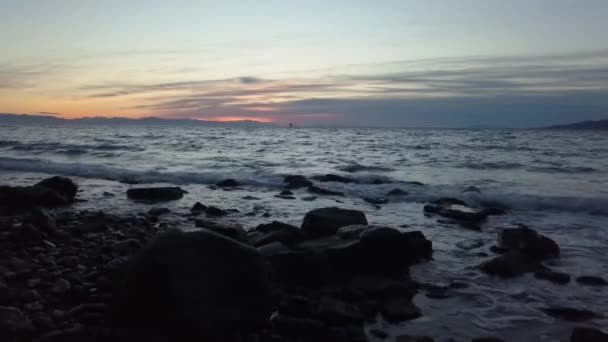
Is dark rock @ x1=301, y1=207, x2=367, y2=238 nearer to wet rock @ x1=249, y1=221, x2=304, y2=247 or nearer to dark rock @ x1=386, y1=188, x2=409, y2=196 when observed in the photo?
wet rock @ x1=249, y1=221, x2=304, y2=247

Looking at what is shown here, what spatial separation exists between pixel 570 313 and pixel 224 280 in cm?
359

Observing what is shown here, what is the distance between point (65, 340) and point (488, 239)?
6.70m

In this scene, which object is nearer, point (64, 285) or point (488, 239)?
point (64, 285)

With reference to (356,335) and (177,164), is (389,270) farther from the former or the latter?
(177,164)

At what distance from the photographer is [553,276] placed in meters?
5.99

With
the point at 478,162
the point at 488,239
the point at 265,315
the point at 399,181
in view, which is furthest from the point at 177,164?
the point at 265,315

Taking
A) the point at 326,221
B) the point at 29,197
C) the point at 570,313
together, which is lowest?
the point at 570,313

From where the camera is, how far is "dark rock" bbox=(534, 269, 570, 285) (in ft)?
19.3

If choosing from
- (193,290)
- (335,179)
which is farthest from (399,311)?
(335,179)

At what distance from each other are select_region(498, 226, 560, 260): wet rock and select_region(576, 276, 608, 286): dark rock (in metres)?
0.95

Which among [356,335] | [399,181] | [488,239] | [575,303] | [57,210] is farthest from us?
[399,181]

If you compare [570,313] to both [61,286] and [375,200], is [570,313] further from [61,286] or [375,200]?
[375,200]

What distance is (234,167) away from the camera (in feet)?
66.6

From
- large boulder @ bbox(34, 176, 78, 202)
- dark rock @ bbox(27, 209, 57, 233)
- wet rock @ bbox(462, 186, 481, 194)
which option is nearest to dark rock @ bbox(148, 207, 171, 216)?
dark rock @ bbox(27, 209, 57, 233)
